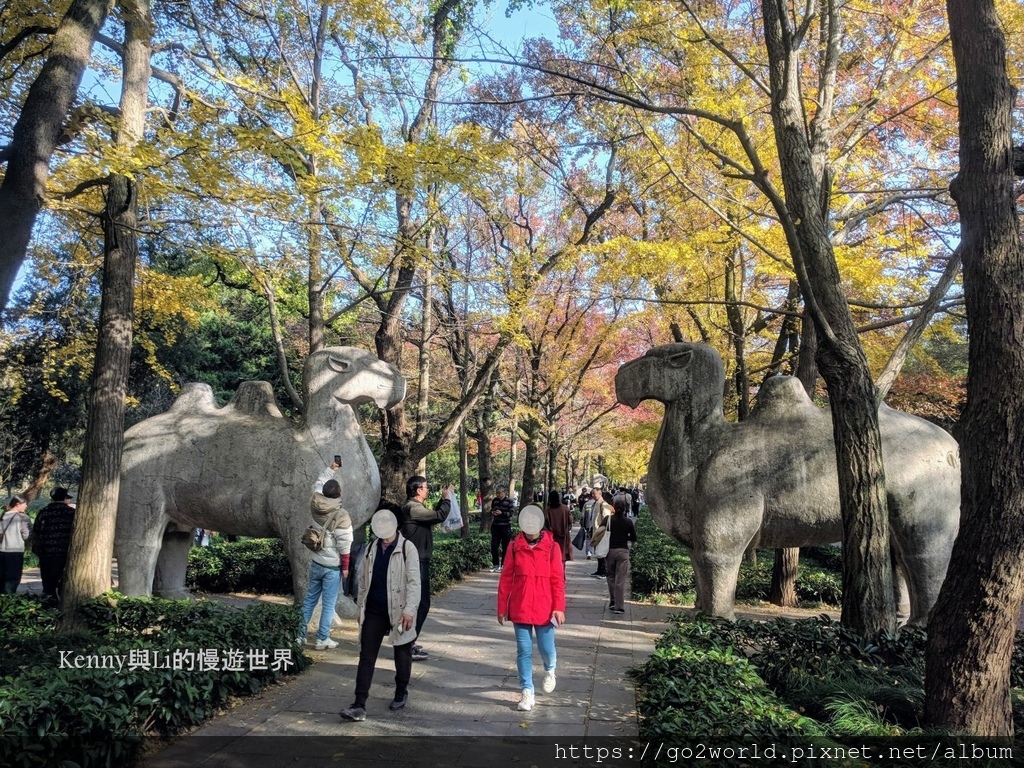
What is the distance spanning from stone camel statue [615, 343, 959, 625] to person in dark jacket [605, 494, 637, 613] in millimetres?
2611

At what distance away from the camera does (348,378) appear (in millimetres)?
8406

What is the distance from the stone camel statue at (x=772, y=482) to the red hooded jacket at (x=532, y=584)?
2.39m

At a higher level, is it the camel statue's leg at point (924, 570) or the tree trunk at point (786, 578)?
the camel statue's leg at point (924, 570)

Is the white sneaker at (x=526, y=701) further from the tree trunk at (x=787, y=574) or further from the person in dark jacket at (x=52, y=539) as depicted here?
the person in dark jacket at (x=52, y=539)

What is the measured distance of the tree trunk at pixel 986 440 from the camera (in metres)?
4.04

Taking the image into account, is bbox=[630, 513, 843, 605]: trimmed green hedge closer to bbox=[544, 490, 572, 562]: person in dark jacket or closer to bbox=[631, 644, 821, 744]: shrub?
bbox=[544, 490, 572, 562]: person in dark jacket

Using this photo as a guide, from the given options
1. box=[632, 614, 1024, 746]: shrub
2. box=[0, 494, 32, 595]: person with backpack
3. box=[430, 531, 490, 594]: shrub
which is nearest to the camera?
box=[632, 614, 1024, 746]: shrub

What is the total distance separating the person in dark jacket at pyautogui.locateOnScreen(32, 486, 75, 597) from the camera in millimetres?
8836

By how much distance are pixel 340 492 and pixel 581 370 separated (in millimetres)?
12788

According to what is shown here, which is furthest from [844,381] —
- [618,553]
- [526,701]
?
[618,553]

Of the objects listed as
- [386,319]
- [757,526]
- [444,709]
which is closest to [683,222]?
[386,319]

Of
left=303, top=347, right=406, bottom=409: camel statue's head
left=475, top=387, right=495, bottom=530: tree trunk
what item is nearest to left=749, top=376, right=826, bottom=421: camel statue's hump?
left=303, top=347, right=406, bottom=409: camel statue's head

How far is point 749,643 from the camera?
6.11m

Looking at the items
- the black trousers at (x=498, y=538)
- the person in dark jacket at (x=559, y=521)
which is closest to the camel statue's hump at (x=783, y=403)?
the person in dark jacket at (x=559, y=521)
